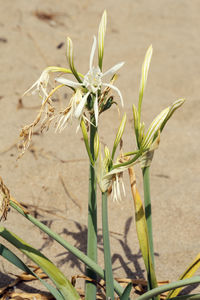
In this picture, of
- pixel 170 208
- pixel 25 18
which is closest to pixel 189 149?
pixel 170 208

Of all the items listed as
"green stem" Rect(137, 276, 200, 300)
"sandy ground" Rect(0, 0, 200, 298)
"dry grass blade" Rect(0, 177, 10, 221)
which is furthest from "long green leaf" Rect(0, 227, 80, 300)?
"sandy ground" Rect(0, 0, 200, 298)

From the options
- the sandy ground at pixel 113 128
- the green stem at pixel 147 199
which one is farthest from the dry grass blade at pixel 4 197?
the sandy ground at pixel 113 128

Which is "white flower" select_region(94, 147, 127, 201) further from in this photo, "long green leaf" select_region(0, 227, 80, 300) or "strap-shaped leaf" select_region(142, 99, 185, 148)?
"long green leaf" select_region(0, 227, 80, 300)

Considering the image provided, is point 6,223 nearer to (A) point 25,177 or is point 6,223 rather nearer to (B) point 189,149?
(A) point 25,177

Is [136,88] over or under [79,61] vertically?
under

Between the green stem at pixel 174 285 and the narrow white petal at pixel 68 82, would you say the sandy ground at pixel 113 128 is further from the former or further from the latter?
the narrow white petal at pixel 68 82

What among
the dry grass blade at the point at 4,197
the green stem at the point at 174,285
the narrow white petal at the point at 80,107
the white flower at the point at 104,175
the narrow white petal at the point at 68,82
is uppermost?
the narrow white petal at the point at 68,82
